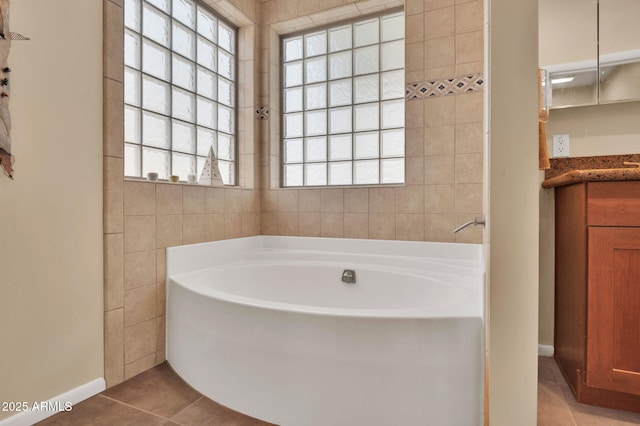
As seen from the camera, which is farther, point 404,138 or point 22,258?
point 404,138

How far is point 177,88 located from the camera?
7.38ft

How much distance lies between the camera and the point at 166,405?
1.46 metres

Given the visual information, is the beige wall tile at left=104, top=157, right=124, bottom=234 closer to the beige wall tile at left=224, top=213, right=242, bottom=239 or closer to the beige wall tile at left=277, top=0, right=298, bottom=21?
the beige wall tile at left=224, top=213, right=242, bottom=239

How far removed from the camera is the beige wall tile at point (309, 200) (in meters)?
2.53

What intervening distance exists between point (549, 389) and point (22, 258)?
7.49 feet

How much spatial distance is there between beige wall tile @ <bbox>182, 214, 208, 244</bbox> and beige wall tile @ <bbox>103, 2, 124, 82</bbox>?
802 mm

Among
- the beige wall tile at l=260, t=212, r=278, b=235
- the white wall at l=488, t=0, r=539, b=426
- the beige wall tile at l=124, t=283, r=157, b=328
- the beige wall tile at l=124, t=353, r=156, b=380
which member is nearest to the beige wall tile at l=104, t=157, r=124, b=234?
the beige wall tile at l=124, t=283, r=157, b=328

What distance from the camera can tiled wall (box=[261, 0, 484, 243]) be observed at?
6.86 ft

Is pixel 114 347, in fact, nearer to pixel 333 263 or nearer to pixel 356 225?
pixel 333 263

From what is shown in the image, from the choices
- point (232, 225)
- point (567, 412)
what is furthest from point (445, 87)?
point (567, 412)

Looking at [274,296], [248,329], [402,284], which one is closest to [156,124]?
[274,296]

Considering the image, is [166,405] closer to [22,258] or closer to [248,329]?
[248,329]

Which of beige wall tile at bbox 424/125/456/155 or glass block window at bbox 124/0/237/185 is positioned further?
beige wall tile at bbox 424/125/456/155

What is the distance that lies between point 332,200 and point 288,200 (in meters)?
0.36
